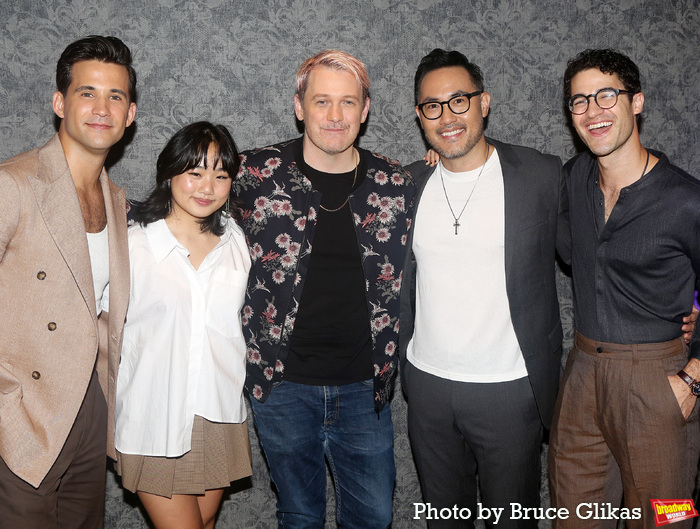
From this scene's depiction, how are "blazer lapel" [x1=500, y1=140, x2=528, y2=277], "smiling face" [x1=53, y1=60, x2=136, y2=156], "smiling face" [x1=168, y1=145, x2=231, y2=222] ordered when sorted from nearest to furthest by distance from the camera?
"smiling face" [x1=53, y1=60, x2=136, y2=156] → "smiling face" [x1=168, y1=145, x2=231, y2=222] → "blazer lapel" [x1=500, y1=140, x2=528, y2=277]

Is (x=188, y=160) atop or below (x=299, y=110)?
below

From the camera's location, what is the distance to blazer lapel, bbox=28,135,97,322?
1.95 metres

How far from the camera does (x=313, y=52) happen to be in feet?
9.29

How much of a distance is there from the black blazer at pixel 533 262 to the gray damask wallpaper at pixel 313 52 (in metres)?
0.64

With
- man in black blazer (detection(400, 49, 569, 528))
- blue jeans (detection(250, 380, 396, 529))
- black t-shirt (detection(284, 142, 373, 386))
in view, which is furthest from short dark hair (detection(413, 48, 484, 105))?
blue jeans (detection(250, 380, 396, 529))

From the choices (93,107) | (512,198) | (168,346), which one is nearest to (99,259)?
(168,346)

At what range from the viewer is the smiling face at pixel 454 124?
2.37 metres

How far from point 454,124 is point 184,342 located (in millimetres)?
1309

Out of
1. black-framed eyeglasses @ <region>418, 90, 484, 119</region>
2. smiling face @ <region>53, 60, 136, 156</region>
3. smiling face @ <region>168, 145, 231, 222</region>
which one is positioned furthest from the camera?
black-framed eyeglasses @ <region>418, 90, 484, 119</region>

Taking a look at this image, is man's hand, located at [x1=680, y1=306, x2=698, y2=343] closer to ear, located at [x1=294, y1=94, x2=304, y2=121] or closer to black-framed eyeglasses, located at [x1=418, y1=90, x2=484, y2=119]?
black-framed eyeglasses, located at [x1=418, y1=90, x2=484, y2=119]

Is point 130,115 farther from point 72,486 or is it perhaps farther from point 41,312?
point 72,486

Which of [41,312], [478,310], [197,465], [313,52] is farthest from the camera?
[313,52]

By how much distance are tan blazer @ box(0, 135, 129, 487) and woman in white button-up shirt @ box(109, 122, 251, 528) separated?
0.19 m

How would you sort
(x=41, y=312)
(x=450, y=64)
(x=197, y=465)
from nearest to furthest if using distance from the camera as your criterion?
(x=41, y=312) < (x=197, y=465) < (x=450, y=64)
